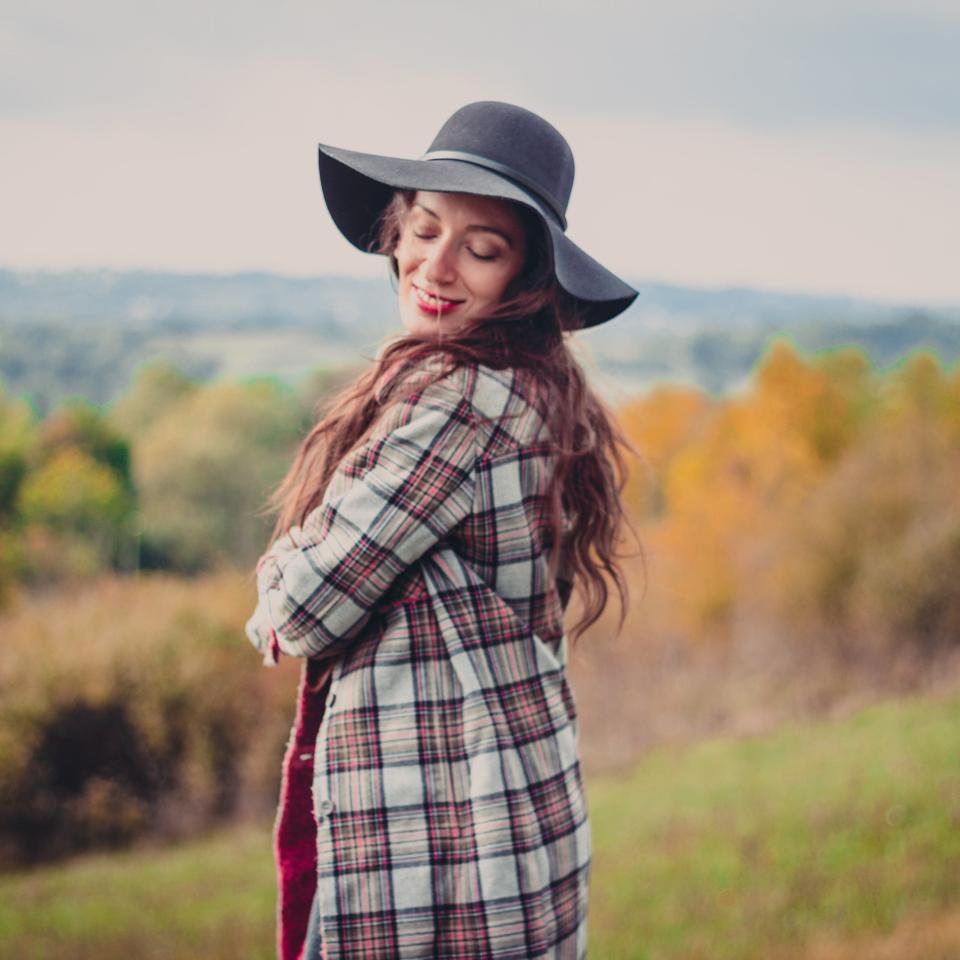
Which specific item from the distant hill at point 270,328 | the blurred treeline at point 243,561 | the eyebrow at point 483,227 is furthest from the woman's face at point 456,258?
the distant hill at point 270,328

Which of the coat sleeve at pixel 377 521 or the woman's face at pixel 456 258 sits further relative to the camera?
the woman's face at pixel 456 258

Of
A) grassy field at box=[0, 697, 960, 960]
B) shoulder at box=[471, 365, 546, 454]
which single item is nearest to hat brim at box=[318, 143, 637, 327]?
shoulder at box=[471, 365, 546, 454]

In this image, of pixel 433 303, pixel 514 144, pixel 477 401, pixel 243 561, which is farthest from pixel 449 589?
pixel 243 561

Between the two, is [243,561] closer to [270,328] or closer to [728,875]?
[270,328]

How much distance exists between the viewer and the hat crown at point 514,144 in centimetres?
167

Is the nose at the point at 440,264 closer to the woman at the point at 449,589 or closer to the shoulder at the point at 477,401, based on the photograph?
the woman at the point at 449,589

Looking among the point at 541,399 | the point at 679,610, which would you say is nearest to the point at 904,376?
the point at 679,610

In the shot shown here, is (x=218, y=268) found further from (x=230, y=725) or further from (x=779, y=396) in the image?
(x=779, y=396)

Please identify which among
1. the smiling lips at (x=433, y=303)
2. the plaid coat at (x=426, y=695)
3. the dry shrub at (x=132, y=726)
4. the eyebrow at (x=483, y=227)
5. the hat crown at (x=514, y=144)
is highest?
the hat crown at (x=514, y=144)

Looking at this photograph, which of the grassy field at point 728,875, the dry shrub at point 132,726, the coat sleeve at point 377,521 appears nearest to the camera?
the coat sleeve at point 377,521

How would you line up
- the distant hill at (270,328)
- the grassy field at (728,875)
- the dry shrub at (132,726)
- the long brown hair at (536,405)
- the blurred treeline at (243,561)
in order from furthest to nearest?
the distant hill at (270,328) < the blurred treeline at (243,561) < the dry shrub at (132,726) < the grassy field at (728,875) < the long brown hair at (536,405)

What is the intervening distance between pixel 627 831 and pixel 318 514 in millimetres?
6348

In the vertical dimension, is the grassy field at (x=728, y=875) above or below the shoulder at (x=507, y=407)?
below

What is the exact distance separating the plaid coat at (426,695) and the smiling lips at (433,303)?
0.16 m
